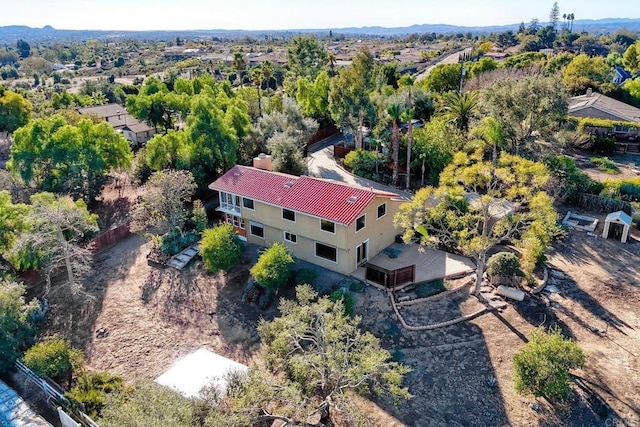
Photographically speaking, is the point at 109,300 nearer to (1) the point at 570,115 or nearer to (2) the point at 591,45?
(1) the point at 570,115

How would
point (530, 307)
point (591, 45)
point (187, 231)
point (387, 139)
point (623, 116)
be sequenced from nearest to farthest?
1. point (530, 307)
2. point (187, 231)
3. point (387, 139)
4. point (623, 116)
5. point (591, 45)

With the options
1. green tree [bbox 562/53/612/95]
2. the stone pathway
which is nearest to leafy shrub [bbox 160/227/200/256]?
the stone pathway

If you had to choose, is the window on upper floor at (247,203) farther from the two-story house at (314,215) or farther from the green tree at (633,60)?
the green tree at (633,60)

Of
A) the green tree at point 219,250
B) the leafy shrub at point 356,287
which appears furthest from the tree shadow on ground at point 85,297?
the leafy shrub at point 356,287

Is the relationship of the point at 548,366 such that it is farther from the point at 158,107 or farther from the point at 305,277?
the point at 158,107

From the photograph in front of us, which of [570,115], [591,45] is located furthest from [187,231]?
[591,45]
